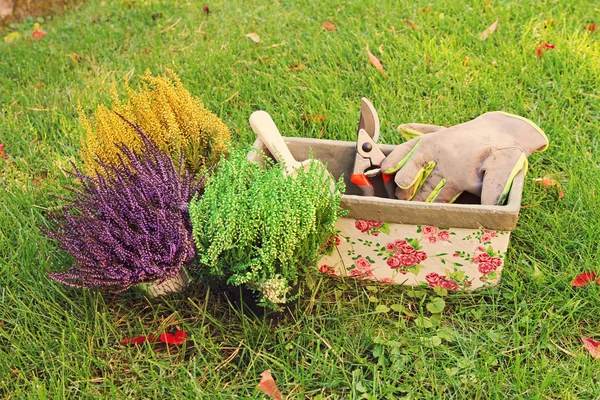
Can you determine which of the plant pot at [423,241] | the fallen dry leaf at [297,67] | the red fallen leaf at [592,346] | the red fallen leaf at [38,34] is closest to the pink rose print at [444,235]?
the plant pot at [423,241]

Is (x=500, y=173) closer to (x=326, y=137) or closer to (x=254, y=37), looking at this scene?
(x=326, y=137)

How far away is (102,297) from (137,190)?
0.38 metres

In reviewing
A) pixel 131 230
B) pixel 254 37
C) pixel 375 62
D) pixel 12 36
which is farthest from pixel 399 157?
pixel 12 36

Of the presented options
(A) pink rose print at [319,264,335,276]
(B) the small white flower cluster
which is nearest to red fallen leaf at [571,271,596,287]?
(A) pink rose print at [319,264,335,276]

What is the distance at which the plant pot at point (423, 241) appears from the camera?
179 cm

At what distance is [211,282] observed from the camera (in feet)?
6.54

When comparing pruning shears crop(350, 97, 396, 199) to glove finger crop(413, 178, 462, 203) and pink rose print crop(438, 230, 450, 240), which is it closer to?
glove finger crop(413, 178, 462, 203)

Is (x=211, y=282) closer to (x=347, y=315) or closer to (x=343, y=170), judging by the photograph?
(x=347, y=315)

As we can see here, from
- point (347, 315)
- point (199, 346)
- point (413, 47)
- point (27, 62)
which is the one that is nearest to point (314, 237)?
point (347, 315)

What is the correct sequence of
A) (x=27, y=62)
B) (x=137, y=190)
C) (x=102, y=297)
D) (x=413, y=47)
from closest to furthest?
(x=137, y=190), (x=102, y=297), (x=413, y=47), (x=27, y=62)

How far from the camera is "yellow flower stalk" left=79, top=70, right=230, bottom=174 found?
6.88ft

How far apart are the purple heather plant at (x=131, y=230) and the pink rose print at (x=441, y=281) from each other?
75 centimetres

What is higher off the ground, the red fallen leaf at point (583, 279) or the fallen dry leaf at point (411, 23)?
the fallen dry leaf at point (411, 23)

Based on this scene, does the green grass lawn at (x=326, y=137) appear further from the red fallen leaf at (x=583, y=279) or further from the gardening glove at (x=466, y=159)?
the gardening glove at (x=466, y=159)
